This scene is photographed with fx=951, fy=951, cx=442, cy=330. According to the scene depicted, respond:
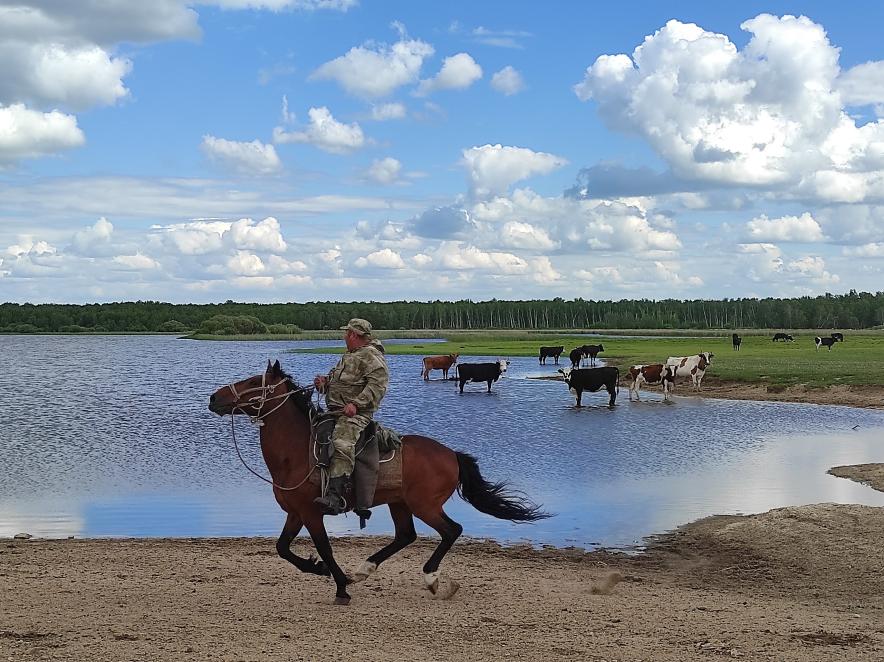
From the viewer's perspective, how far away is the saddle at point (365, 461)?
29.9ft

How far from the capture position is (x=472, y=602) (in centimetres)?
912

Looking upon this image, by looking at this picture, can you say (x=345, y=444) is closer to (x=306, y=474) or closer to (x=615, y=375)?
(x=306, y=474)

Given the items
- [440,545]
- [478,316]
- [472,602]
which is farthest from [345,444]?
[478,316]

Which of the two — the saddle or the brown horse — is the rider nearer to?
the saddle

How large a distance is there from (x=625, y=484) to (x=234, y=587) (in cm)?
992

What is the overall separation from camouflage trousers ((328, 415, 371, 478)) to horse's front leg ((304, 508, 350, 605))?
483 millimetres

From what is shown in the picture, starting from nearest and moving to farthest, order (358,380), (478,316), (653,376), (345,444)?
(345,444) → (358,380) → (653,376) → (478,316)

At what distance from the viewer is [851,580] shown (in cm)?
1068

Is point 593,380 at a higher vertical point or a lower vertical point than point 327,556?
higher

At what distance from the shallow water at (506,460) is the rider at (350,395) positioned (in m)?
4.79

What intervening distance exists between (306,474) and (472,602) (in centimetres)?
201

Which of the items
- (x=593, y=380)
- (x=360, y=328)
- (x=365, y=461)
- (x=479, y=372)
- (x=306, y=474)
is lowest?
(x=479, y=372)

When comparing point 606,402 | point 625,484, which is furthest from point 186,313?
point 625,484

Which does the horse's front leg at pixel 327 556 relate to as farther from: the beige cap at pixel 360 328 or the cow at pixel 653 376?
the cow at pixel 653 376
